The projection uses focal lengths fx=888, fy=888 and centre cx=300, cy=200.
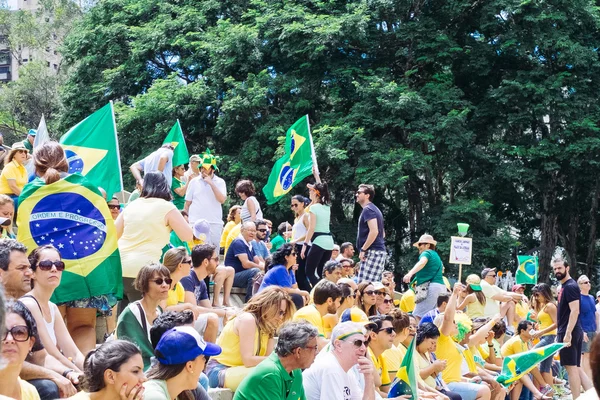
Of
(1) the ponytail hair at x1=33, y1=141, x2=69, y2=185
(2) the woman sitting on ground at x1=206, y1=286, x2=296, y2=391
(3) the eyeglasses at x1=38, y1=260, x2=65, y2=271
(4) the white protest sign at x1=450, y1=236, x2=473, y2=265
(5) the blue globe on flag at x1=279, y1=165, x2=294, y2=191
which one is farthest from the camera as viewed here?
(5) the blue globe on flag at x1=279, y1=165, x2=294, y2=191

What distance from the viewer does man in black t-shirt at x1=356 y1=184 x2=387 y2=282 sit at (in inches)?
447

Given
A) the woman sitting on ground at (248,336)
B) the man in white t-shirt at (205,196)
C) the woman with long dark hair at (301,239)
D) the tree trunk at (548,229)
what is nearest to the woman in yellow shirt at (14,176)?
the man in white t-shirt at (205,196)

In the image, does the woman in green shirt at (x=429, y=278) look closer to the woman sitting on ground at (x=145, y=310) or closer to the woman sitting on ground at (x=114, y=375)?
the woman sitting on ground at (x=145, y=310)

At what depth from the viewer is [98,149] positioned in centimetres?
992

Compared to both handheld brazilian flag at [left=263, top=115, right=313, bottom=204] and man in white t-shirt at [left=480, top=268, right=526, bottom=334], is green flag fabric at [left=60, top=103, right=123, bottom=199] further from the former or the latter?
man in white t-shirt at [left=480, top=268, right=526, bottom=334]

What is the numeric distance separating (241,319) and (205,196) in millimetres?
5315

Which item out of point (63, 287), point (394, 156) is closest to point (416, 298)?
point (63, 287)

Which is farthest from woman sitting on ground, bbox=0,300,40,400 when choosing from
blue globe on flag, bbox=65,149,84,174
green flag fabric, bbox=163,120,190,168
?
green flag fabric, bbox=163,120,190,168

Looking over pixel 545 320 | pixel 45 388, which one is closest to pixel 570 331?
pixel 545 320

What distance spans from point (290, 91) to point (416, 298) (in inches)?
560

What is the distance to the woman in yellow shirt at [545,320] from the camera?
11836 millimetres

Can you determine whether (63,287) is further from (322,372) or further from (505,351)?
(505,351)

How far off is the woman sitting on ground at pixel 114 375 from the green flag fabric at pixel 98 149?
556 centimetres

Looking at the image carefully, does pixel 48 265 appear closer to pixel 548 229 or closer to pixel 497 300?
pixel 497 300
